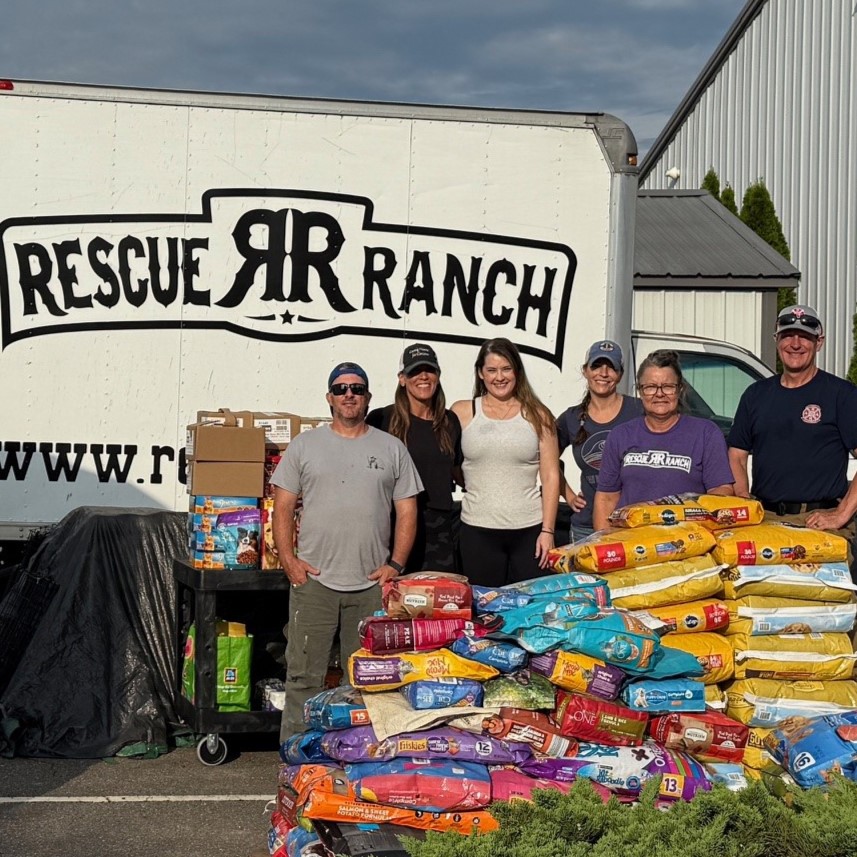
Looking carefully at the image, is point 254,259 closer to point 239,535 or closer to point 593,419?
point 239,535

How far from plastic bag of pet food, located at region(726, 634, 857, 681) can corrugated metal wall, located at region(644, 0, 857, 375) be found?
1491 centimetres

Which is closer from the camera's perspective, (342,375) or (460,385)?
(342,375)

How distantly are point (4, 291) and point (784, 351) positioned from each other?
4.51 metres

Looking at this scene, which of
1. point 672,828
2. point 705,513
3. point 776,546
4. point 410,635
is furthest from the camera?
point 705,513

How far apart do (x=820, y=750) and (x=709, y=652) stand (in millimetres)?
680

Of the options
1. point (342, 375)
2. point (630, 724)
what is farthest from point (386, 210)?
point (630, 724)

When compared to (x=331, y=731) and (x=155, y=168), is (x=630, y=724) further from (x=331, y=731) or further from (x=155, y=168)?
(x=155, y=168)

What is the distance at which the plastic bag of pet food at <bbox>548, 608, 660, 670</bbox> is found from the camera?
4.11 meters

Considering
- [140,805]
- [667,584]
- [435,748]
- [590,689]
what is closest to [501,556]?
[667,584]

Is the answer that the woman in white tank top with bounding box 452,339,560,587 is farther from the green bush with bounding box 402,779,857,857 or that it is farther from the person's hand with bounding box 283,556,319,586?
the green bush with bounding box 402,779,857,857

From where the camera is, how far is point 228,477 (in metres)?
6.24

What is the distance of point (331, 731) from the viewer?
423 cm

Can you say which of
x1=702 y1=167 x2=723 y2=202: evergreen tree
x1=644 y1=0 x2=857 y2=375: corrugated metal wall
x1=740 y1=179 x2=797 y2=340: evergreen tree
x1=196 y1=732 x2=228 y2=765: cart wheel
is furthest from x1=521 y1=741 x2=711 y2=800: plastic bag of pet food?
x1=702 y1=167 x2=723 y2=202: evergreen tree

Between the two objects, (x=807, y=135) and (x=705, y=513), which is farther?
(x=807, y=135)
